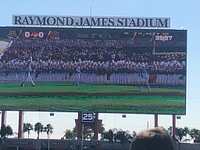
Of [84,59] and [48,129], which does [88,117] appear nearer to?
[84,59]

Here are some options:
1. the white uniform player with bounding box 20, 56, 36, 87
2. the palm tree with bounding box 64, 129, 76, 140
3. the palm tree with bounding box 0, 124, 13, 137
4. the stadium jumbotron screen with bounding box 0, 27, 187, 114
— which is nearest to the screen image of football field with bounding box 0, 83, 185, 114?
the stadium jumbotron screen with bounding box 0, 27, 187, 114

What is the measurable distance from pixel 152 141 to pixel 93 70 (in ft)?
150

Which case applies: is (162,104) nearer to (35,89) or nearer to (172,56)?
(172,56)

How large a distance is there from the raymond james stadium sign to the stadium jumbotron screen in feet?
4.47

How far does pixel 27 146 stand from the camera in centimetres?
5709

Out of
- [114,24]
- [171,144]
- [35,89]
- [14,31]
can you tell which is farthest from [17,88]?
[171,144]

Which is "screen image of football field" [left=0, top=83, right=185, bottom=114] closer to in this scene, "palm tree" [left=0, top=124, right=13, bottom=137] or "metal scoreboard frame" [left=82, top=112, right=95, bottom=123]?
"metal scoreboard frame" [left=82, top=112, right=95, bottom=123]

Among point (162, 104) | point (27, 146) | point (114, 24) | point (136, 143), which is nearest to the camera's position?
point (136, 143)

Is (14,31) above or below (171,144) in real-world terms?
above

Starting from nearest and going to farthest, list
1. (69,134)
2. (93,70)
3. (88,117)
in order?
(93,70) < (88,117) < (69,134)

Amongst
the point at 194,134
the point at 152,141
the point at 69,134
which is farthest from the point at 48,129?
the point at 152,141

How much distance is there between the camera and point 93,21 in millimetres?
51406

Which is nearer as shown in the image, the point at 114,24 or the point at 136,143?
the point at 136,143

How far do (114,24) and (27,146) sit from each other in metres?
14.4
